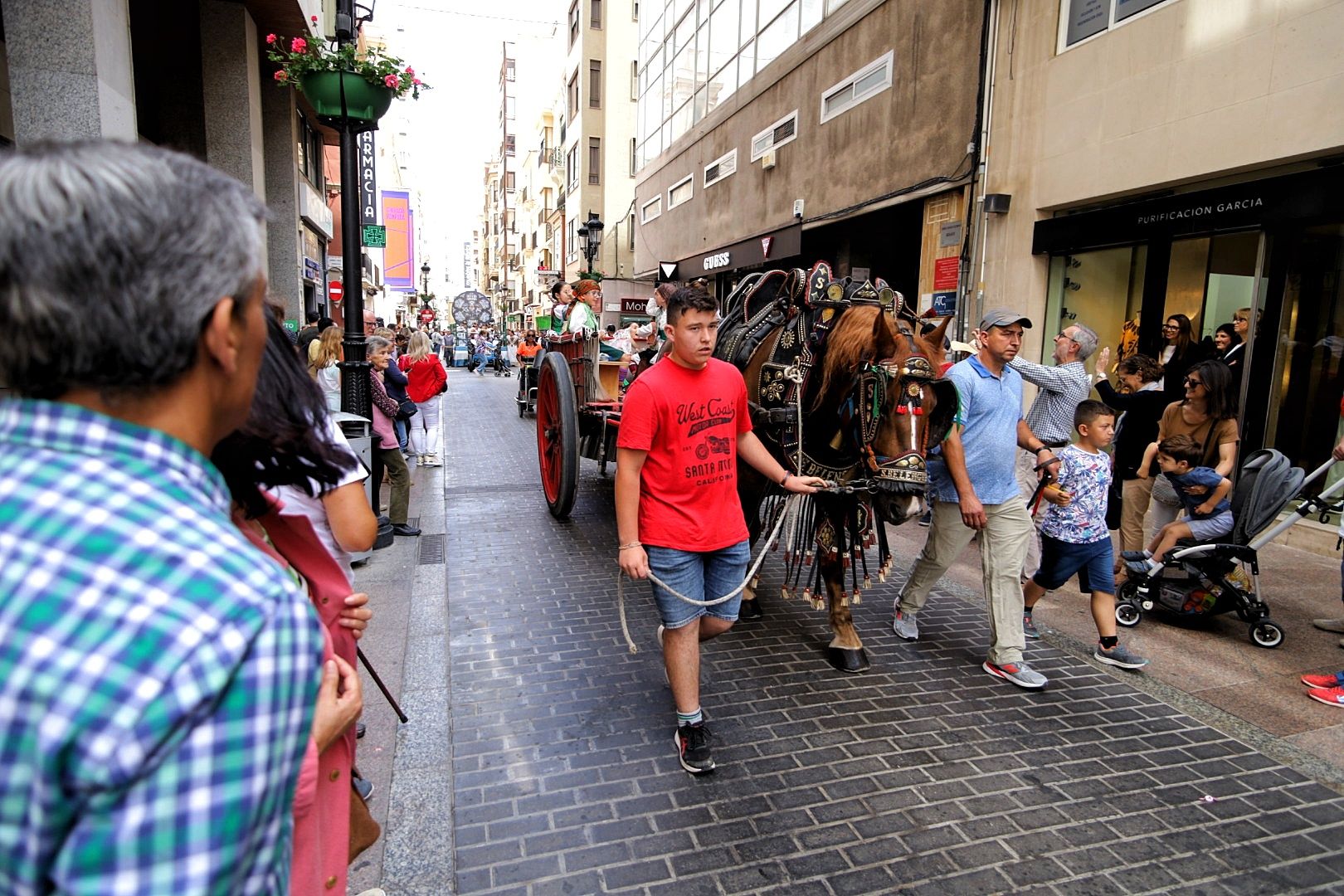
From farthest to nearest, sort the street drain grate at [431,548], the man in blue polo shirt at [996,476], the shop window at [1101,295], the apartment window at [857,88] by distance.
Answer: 1. the apartment window at [857,88]
2. the shop window at [1101,295]
3. the street drain grate at [431,548]
4. the man in blue polo shirt at [996,476]

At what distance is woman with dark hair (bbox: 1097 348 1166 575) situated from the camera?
6.03 m

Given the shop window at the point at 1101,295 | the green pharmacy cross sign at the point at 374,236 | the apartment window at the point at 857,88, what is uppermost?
the apartment window at the point at 857,88

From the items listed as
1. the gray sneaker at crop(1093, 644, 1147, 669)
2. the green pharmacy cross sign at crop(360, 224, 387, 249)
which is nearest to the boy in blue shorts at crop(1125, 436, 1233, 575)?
the gray sneaker at crop(1093, 644, 1147, 669)

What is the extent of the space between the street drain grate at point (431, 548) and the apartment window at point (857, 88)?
9.30 meters

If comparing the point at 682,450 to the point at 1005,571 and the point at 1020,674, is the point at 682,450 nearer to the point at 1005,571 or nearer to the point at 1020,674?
the point at 1005,571

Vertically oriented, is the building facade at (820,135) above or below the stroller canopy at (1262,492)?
above

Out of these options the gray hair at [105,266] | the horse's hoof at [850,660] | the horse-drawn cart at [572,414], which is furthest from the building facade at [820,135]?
the gray hair at [105,266]

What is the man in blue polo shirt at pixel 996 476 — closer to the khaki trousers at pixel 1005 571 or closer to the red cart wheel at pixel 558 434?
the khaki trousers at pixel 1005 571

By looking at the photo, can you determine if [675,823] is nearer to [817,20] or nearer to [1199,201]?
[1199,201]

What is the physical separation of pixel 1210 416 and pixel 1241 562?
3.38ft

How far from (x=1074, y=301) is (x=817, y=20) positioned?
24.7 feet

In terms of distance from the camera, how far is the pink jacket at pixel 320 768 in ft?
4.55

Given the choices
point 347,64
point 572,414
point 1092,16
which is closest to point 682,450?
point 572,414

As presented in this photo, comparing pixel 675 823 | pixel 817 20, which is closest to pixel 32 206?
pixel 675 823
